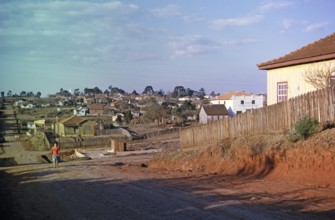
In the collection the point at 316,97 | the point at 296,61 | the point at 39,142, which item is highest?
the point at 296,61

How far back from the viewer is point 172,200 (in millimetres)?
11508

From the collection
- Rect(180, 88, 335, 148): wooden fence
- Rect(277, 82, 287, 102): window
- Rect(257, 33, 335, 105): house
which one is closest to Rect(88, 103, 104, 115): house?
Rect(180, 88, 335, 148): wooden fence

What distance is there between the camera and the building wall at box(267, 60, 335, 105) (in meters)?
20.9

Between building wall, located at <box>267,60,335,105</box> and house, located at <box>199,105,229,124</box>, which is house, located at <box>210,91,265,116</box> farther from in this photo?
building wall, located at <box>267,60,335,105</box>

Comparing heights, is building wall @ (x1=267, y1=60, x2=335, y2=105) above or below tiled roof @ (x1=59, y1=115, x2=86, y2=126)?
above

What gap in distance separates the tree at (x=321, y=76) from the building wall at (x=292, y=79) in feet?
0.46

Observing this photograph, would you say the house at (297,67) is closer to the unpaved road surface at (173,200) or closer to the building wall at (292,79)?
the building wall at (292,79)

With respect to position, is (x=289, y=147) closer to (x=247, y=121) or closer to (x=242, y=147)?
(x=242, y=147)

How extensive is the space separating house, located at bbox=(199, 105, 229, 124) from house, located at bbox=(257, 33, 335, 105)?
53.7 m

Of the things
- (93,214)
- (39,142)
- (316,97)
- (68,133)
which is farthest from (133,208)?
(68,133)

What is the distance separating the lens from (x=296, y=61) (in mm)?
21375

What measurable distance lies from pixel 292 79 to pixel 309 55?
1.91 metres

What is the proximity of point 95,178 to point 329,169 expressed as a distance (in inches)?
388

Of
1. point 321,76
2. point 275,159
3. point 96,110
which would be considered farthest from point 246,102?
point 275,159
